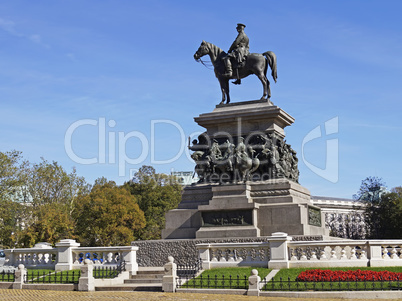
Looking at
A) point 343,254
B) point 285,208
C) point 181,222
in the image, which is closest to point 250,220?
point 285,208

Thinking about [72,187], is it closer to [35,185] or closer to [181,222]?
[35,185]

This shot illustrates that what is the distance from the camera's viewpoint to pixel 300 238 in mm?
27609

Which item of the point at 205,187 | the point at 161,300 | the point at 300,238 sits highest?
the point at 205,187

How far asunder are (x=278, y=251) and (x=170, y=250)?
635cm

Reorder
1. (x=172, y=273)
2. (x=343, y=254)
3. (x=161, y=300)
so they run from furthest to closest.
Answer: (x=343, y=254) < (x=172, y=273) < (x=161, y=300)

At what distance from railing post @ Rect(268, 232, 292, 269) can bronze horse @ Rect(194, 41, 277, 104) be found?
10.5m

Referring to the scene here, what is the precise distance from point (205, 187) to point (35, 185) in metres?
40.5

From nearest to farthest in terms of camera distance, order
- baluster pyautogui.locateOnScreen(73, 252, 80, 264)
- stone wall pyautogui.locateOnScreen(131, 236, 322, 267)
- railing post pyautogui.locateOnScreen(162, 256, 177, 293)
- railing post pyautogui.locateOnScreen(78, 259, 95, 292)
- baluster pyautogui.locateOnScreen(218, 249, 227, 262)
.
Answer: railing post pyautogui.locateOnScreen(162, 256, 177, 293)
railing post pyautogui.locateOnScreen(78, 259, 95, 292)
baluster pyautogui.locateOnScreen(218, 249, 227, 262)
baluster pyautogui.locateOnScreen(73, 252, 80, 264)
stone wall pyautogui.locateOnScreen(131, 236, 322, 267)

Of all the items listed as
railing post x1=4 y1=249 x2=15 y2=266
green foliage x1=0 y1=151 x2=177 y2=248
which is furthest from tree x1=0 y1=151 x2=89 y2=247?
railing post x1=4 y1=249 x2=15 y2=266

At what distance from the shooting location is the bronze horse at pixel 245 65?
3362 centimetres

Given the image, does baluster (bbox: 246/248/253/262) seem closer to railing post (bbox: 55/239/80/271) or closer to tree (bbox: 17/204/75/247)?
railing post (bbox: 55/239/80/271)

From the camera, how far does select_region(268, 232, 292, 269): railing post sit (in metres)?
25.0

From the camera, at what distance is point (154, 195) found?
7806 centimetres

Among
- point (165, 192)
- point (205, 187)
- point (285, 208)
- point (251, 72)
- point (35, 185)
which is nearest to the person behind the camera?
point (285, 208)
